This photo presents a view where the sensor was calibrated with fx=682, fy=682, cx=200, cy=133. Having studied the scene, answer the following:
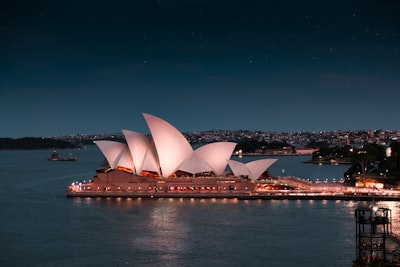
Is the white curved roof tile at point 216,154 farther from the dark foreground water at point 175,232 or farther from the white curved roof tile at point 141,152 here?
the dark foreground water at point 175,232

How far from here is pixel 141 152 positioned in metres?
40.8

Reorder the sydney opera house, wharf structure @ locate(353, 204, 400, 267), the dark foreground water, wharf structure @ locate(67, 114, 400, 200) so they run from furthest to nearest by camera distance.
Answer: the sydney opera house → wharf structure @ locate(67, 114, 400, 200) → the dark foreground water → wharf structure @ locate(353, 204, 400, 267)

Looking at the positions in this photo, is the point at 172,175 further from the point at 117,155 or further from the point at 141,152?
the point at 117,155

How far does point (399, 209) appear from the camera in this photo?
32344mm

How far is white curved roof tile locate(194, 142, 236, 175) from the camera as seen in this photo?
138 feet

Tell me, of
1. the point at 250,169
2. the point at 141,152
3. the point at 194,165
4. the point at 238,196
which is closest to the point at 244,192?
the point at 238,196

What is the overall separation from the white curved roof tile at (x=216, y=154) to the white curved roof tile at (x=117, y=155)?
4.19 meters

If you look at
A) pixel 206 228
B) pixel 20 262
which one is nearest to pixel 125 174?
pixel 206 228

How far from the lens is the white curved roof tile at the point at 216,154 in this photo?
1654 inches

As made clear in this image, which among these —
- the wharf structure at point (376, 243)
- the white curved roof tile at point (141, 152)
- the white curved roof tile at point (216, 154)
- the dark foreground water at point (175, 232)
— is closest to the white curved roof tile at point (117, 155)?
the white curved roof tile at point (141, 152)

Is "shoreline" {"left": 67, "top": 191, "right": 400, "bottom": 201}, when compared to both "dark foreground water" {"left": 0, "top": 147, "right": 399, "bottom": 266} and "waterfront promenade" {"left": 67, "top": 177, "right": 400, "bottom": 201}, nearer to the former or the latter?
"waterfront promenade" {"left": 67, "top": 177, "right": 400, "bottom": 201}

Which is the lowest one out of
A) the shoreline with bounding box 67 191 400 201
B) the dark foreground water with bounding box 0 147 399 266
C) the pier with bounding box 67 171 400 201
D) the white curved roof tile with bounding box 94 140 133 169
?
the dark foreground water with bounding box 0 147 399 266

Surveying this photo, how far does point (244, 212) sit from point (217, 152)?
1023 cm

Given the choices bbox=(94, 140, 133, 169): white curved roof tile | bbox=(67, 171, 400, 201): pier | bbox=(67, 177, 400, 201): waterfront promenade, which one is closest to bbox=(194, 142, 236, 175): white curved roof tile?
bbox=(67, 171, 400, 201): pier
